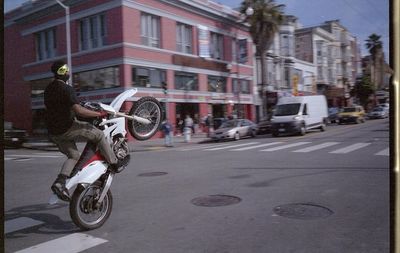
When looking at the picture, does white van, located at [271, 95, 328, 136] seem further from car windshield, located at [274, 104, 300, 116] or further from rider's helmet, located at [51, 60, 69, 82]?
rider's helmet, located at [51, 60, 69, 82]

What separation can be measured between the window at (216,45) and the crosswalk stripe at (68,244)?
8.27ft

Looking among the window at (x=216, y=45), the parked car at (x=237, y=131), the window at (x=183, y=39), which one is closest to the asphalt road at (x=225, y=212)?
the window at (x=216, y=45)

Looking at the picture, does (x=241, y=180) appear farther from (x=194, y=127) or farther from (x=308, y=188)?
(x=194, y=127)

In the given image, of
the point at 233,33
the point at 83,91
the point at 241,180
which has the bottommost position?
the point at 241,180

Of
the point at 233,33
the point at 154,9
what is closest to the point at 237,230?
the point at 233,33

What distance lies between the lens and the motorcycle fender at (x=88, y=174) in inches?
171

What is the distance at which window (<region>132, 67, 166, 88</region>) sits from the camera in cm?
309

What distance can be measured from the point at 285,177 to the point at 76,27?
599 centimetres

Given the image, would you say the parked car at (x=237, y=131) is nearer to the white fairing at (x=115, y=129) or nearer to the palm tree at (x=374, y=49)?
the white fairing at (x=115, y=129)

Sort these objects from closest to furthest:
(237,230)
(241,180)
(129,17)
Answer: (129,17) → (237,230) → (241,180)

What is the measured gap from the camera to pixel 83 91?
9.90 ft

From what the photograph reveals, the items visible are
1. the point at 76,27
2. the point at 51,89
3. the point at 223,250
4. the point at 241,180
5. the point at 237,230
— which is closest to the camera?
the point at 76,27

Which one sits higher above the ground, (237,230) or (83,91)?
(83,91)

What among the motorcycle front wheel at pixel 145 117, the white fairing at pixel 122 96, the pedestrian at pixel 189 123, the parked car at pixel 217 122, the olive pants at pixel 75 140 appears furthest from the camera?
the parked car at pixel 217 122
